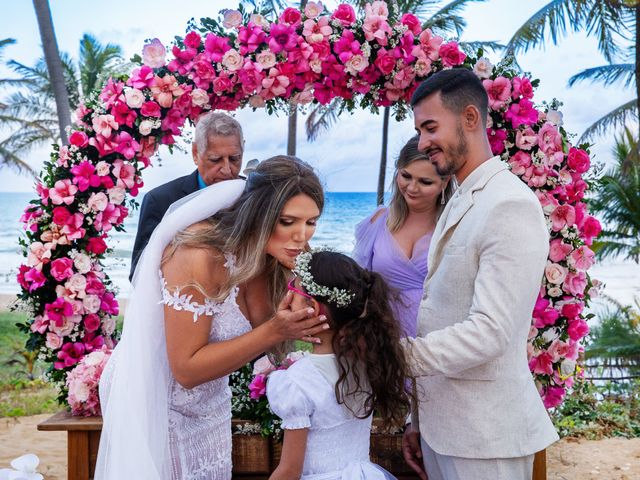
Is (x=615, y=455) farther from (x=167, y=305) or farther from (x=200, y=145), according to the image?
(x=167, y=305)

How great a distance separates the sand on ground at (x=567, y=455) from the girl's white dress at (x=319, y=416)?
4.18 m

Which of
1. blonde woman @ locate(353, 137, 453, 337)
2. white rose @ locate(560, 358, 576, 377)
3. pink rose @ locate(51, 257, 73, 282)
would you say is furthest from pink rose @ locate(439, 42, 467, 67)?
pink rose @ locate(51, 257, 73, 282)

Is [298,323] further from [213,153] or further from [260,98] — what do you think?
[213,153]

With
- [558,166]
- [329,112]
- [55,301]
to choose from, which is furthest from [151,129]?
[329,112]

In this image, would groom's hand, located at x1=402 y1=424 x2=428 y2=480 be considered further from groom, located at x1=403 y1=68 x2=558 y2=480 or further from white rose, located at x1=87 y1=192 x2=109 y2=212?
white rose, located at x1=87 y1=192 x2=109 y2=212

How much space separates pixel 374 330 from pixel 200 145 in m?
2.94

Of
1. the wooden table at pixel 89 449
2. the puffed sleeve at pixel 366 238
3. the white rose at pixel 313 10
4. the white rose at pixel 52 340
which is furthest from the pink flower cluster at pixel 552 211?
the white rose at pixel 52 340

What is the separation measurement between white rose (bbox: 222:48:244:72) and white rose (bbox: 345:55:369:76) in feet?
2.37

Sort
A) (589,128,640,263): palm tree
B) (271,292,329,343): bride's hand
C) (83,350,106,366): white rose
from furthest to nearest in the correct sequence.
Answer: (589,128,640,263): palm tree, (83,350,106,366): white rose, (271,292,329,343): bride's hand

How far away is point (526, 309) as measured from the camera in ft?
8.71

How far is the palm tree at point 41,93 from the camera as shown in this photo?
2717 cm

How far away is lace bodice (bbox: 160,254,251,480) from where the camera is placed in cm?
306

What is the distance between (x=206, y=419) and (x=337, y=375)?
716mm

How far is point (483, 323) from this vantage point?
258 cm
